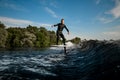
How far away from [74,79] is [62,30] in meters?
12.5

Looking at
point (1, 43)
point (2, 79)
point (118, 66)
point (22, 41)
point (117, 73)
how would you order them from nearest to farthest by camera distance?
point (117, 73), point (118, 66), point (2, 79), point (1, 43), point (22, 41)

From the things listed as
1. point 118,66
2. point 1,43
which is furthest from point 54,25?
point 1,43

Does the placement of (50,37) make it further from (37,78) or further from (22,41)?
(37,78)

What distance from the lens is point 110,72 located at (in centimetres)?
431

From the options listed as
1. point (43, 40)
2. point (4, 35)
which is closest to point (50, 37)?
point (43, 40)

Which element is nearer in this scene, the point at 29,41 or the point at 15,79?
the point at 15,79

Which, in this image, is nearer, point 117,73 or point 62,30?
point 117,73

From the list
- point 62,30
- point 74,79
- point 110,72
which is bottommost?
point 74,79

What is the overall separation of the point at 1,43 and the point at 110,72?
77884 mm

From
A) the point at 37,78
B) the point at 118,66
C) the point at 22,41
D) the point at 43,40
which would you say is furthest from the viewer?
the point at 43,40

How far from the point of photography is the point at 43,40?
120688 mm

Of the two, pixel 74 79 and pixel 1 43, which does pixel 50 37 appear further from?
pixel 74 79

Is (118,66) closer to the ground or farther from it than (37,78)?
farther from it

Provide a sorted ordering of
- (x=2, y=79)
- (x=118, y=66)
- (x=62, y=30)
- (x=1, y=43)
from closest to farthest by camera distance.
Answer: (x=118, y=66) → (x=2, y=79) → (x=62, y=30) → (x=1, y=43)
